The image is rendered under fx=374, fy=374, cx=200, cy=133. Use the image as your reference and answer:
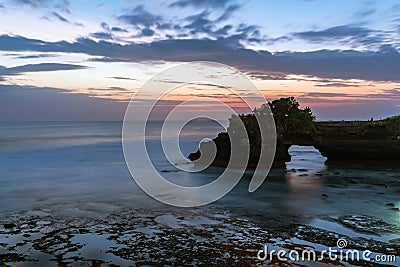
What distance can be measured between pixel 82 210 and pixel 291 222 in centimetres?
865

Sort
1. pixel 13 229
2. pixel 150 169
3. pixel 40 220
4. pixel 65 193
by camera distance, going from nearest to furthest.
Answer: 1. pixel 13 229
2. pixel 40 220
3. pixel 65 193
4. pixel 150 169

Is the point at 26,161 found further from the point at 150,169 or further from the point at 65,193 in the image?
the point at 65,193

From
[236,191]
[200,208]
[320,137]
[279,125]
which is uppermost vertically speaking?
[279,125]

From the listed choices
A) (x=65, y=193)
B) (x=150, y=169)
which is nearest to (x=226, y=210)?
(x=65, y=193)

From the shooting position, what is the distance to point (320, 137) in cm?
2902

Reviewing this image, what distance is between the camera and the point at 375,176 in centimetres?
2355

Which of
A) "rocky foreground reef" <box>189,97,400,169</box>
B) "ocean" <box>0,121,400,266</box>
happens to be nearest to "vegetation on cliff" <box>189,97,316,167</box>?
"rocky foreground reef" <box>189,97,400,169</box>

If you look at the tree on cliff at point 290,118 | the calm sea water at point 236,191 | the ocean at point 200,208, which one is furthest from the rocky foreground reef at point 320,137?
the calm sea water at point 236,191

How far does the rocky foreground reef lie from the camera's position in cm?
2741

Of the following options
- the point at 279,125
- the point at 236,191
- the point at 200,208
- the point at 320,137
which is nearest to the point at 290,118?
the point at 279,125

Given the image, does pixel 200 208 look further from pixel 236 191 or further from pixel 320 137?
pixel 320 137

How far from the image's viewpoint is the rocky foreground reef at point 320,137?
27.4 metres

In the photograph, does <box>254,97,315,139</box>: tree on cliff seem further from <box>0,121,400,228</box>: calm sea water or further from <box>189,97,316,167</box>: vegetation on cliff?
<box>0,121,400,228</box>: calm sea water

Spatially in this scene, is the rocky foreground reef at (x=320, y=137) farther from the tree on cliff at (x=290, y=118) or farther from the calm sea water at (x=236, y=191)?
the calm sea water at (x=236, y=191)
